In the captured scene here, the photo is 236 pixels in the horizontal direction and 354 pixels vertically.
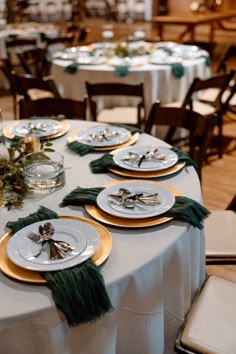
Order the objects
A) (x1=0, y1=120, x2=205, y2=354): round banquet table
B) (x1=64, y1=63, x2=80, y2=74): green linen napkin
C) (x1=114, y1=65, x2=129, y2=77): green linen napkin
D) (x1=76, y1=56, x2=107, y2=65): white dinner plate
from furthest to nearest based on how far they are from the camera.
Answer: (x1=76, y1=56, x2=107, y2=65): white dinner plate, (x1=64, y1=63, x2=80, y2=74): green linen napkin, (x1=114, y1=65, x2=129, y2=77): green linen napkin, (x1=0, y1=120, x2=205, y2=354): round banquet table

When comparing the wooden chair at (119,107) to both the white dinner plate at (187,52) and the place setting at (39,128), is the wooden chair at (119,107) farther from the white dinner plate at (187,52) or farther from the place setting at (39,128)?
the place setting at (39,128)

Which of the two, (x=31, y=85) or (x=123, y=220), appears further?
(x=31, y=85)

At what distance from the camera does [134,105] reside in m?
3.80

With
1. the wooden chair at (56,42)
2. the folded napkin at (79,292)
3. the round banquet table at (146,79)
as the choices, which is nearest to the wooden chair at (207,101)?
the round banquet table at (146,79)

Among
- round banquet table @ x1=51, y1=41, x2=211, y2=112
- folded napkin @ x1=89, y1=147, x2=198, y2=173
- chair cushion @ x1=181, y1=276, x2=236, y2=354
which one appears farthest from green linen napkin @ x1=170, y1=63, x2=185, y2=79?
chair cushion @ x1=181, y1=276, x2=236, y2=354

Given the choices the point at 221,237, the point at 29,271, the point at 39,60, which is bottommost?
the point at 221,237

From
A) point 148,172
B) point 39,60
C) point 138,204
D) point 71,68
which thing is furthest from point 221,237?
point 39,60

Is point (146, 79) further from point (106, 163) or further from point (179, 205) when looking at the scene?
point (179, 205)

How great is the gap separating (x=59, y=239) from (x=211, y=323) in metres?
0.55

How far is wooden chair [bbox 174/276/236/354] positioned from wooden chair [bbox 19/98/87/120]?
143 centimetres

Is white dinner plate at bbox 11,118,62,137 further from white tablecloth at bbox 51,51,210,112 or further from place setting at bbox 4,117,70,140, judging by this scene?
white tablecloth at bbox 51,51,210,112

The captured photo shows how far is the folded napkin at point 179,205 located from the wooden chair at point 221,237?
1.29 ft

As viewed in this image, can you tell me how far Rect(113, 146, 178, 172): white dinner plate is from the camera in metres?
1.71

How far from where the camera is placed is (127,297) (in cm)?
119
